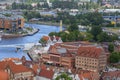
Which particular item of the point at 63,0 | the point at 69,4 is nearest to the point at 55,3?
the point at 69,4

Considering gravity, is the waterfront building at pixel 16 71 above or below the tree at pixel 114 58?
above

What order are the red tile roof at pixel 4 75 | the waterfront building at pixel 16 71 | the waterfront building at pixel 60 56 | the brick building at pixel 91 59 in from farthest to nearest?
the waterfront building at pixel 60 56 → the brick building at pixel 91 59 → the waterfront building at pixel 16 71 → the red tile roof at pixel 4 75

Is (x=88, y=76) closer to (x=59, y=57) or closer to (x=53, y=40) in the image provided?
(x=59, y=57)

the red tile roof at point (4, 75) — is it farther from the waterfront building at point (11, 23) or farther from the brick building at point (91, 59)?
the waterfront building at point (11, 23)

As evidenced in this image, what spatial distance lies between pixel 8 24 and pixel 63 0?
23.5 metres

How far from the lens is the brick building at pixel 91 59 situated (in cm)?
1508

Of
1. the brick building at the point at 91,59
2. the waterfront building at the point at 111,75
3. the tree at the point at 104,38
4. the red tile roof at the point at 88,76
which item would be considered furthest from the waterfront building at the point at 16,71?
the tree at the point at 104,38

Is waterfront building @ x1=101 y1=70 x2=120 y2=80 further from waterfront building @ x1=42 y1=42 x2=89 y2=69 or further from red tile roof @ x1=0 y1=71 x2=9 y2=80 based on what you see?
red tile roof @ x1=0 y1=71 x2=9 y2=80

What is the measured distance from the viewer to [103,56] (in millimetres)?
15328

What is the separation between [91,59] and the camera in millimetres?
15219

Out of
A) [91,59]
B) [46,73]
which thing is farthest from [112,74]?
[91,59]

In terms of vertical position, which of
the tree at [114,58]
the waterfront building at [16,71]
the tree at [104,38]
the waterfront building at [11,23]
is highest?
the waterfront building at [16,71]

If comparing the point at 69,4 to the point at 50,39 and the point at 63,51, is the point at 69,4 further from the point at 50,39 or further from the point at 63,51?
the point at 63,51

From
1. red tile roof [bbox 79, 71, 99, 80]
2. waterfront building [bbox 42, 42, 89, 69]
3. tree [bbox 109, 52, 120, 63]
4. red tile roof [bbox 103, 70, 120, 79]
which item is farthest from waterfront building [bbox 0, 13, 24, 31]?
red tile roof [bbox 79, 71, 99, 80]
